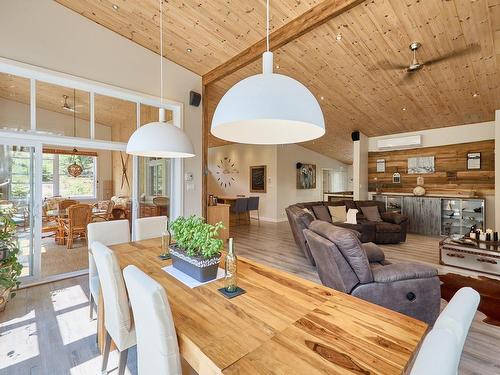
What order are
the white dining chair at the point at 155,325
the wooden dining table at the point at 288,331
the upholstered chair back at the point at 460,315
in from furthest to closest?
1. the white dining chair at the point at 155,325
2. the wooden dining table at the point at 288,331
3. the upholstered chair back at the point at 460,315

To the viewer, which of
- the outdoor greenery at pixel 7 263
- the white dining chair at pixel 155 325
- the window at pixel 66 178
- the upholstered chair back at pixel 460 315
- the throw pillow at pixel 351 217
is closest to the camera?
the upholstered chair back at pixel 460 315

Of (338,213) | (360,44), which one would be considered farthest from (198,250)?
(338,213)

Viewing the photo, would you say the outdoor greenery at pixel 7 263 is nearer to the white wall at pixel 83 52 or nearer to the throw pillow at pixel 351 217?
the white wall at pixel 83 52

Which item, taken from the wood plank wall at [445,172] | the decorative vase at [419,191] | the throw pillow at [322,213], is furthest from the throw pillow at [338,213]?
the wood plank wall at [445,172]

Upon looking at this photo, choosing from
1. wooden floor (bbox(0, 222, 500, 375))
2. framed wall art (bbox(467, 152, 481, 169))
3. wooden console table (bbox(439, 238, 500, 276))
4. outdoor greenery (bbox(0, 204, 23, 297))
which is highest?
framed wall art (bbox(467, 152, 481, 169))

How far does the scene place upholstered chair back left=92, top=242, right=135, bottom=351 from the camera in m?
1.51

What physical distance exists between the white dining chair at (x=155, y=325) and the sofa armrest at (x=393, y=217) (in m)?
5.83

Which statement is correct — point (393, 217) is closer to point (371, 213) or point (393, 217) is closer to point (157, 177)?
point (371, 213)

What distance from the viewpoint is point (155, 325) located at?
104 centimetres

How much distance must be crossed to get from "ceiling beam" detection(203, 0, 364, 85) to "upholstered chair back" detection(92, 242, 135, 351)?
3.33m

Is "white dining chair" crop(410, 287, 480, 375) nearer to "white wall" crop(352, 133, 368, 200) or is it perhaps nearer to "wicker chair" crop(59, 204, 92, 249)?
"wicker chair" crop(59, 204, 92, 249)

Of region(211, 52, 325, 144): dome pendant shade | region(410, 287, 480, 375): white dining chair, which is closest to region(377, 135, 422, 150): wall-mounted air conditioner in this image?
region(211, 52, 325, 144): dome pendant shade

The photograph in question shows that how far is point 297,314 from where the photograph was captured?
4.04 feet

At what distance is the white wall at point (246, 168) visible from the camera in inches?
354
